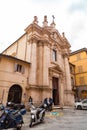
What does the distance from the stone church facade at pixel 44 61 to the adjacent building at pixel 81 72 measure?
7.02 meters

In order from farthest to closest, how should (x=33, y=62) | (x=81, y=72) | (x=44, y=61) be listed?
(x=81, y=72)
(x=44, y=61)
(x=33, y=62)

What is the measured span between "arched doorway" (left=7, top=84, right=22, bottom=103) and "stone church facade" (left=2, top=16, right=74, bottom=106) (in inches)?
25.3

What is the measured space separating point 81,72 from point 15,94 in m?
18.7

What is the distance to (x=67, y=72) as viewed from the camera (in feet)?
73.3

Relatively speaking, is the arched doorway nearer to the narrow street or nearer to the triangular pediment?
the narrow street

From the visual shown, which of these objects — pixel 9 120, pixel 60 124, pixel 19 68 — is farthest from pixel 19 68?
pixel 9 120

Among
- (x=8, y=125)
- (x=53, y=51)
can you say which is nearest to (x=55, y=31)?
(x=53, y=51)

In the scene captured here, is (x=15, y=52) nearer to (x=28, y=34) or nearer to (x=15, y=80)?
(x=28, y=34)

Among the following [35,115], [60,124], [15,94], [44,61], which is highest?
[44,61]

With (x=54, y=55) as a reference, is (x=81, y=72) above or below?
below

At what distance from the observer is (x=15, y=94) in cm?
1435

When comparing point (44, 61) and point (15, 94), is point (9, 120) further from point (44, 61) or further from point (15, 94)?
point (44, 61)

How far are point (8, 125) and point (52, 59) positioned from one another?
51.0 ft

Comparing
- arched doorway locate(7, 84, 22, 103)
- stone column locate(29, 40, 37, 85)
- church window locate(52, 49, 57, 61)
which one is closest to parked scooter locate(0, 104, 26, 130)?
arched doorway locate(7, 84, 22, 103)
